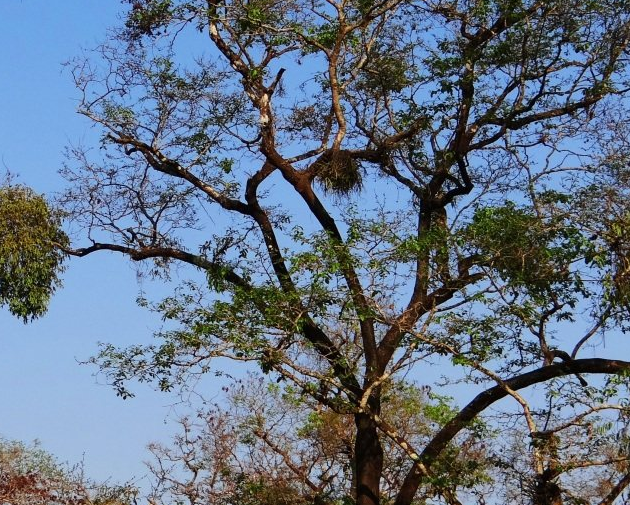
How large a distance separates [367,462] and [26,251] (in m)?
3.98

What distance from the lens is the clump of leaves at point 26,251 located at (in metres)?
11.0

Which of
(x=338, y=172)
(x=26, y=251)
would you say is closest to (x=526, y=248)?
(x=338, y=172)

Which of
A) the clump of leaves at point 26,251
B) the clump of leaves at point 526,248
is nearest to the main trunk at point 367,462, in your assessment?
the clump of leaves at point 526,248

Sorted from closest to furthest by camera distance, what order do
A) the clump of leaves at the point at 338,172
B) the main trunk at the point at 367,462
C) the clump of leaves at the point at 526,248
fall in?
the clump of leaves at the point at 526,248
the main trunk at the point at 367,462
the clump of leaves at the point at 338,172

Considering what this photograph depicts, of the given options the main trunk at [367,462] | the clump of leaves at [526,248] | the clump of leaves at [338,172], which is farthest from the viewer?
the clump of leaves at [338,172]

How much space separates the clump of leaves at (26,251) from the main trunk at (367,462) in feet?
11.4

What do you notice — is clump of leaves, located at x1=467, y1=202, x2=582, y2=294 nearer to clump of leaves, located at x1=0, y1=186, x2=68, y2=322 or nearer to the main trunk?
the main trunk

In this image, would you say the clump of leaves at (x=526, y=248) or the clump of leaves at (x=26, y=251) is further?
the clump of leaves at (x=26, y=251)

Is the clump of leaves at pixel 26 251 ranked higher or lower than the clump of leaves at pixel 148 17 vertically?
lower

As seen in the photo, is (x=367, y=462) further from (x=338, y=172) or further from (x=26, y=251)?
(x=26, y=251)

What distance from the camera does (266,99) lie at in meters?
11.0

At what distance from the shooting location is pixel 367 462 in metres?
10.3

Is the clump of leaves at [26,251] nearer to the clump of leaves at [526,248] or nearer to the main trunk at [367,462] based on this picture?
the main trunk at [367,462]

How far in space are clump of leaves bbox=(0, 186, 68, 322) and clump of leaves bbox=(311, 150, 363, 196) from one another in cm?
276
